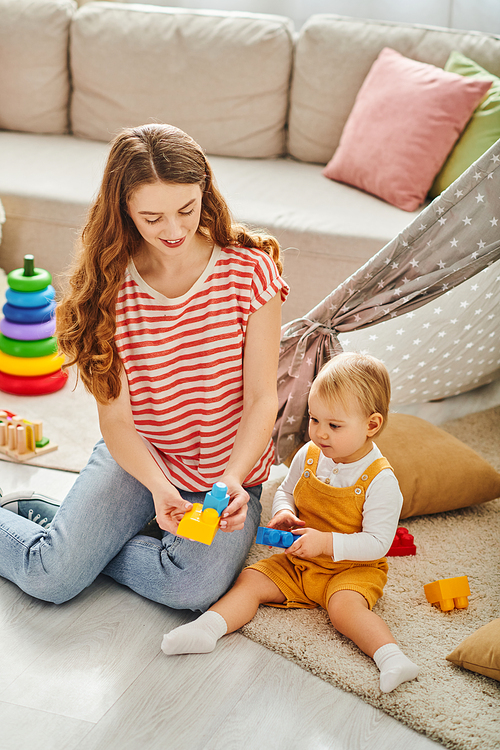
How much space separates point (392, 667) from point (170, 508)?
422mm

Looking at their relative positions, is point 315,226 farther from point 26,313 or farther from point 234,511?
point 234,511

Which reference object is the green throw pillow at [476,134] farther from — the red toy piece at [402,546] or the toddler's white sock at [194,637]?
the toddler's white sock at [194,637]

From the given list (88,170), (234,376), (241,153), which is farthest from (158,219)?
(241,153)

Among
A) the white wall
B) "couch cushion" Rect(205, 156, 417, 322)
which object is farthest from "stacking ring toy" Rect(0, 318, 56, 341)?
the white wall

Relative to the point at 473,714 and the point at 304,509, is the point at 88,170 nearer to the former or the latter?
the point at 304,509

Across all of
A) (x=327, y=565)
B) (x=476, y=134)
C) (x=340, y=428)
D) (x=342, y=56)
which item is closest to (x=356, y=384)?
(x=340, y=428)

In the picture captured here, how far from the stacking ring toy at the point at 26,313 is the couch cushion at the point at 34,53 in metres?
1.17

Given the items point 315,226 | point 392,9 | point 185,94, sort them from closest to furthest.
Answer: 1. point 315,226
2. point 185,94
3. point 392,9

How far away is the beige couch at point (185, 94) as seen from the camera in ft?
7.85

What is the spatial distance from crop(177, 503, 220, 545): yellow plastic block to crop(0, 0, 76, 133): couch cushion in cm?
218

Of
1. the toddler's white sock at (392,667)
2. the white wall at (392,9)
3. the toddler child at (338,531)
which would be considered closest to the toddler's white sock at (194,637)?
the toddler child at (338,531)

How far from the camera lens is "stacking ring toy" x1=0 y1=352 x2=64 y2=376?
199cm

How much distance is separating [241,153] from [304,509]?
173cm

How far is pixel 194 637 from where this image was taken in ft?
3.89
